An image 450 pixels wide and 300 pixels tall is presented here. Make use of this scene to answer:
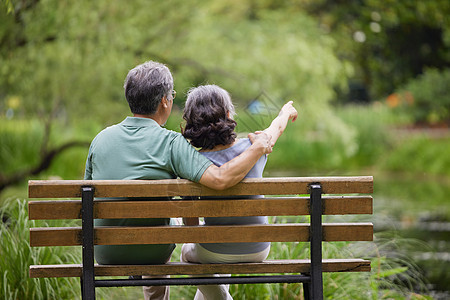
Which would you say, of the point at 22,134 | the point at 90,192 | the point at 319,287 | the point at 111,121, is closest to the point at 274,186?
the point at 319,287

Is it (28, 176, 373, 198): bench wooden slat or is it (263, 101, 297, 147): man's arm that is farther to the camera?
(263, 101, 297, 147): man's arm

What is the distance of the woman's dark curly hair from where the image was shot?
3.22m

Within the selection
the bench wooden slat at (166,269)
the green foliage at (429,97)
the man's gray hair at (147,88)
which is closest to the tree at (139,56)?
the man's gray hair at (147,88)

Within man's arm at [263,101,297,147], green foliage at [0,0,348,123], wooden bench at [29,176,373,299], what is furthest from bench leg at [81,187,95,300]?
green foliage at [0,0,348,123]

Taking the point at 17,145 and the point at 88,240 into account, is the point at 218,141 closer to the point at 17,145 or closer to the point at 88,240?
the point at 88,240

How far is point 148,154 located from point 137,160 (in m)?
0.06

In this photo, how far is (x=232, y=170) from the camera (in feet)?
10.0

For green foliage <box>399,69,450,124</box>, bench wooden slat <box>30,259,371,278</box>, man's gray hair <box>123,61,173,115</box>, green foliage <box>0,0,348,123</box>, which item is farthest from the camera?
green foliage <box>399,69,450,124</box>

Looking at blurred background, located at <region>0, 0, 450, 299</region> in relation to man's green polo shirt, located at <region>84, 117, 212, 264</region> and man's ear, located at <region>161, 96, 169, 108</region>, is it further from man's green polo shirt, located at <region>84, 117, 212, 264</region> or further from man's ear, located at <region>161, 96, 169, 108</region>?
man's ear, located at <region>161, 96, 169, 108</region>

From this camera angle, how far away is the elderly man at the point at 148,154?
10.2 feet

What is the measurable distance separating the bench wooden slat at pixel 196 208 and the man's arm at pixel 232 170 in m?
0.10

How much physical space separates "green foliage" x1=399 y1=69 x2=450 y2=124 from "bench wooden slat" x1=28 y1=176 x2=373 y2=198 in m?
18.5

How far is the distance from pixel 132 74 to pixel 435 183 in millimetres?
14931

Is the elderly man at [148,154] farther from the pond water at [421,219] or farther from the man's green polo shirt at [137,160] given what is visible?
the pond water at [421,219]
